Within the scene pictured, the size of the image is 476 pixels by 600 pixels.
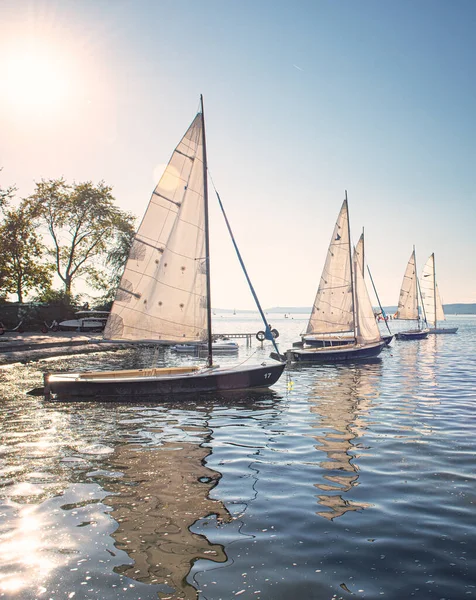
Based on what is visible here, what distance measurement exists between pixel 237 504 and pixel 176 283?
1287 cm

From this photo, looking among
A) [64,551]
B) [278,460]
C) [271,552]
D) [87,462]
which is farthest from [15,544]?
[278,460]

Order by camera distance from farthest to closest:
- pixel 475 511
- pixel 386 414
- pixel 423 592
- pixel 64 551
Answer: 1. pixel 386 414
2. pixel 475 511
3. pixel 64 551
4. pixel 423 592

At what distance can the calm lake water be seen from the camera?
5621 mm

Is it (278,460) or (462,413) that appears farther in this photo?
(462,413)

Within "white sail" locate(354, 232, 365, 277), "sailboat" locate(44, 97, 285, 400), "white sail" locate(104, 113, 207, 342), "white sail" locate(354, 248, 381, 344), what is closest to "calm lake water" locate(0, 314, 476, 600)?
"sailboat" locate(44, 97, 285, 400)

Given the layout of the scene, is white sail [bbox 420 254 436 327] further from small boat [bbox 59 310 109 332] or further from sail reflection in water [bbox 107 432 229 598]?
sail reflection in water [bbox 107 432 229 598]

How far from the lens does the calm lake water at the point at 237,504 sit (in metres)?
5.62

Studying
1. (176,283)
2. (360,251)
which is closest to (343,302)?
(360,251)

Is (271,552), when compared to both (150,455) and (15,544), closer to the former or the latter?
(15,544)

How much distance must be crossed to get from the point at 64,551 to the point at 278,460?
18.9 ft

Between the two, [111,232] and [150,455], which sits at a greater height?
[111,232]

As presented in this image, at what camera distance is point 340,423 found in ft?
49.9

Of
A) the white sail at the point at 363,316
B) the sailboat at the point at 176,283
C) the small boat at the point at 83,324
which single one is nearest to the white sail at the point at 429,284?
the white sail at the point at 363,316

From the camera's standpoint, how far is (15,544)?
650cm
